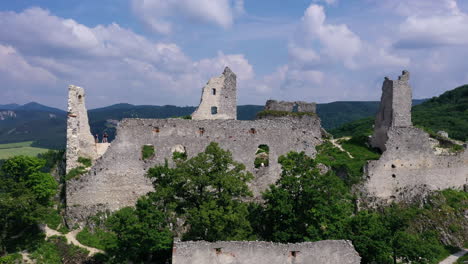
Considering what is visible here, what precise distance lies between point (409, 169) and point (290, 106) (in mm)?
13060

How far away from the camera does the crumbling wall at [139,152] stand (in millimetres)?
28453

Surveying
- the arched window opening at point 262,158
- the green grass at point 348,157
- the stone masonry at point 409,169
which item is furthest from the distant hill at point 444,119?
the arched window opening at point 262,158

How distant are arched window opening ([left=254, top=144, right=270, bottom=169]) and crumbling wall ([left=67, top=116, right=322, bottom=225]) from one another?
3.94ft

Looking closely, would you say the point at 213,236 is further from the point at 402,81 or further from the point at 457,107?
the point at 457,107

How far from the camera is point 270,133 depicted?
30.4 m

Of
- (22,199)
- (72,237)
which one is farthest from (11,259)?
(72,237)

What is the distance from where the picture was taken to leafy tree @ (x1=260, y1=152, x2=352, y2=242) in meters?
23.9

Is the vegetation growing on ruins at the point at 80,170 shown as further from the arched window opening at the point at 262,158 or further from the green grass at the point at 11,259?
the arched window opening at the point at 262,158

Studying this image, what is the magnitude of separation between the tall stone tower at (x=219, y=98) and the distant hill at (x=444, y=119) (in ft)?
116

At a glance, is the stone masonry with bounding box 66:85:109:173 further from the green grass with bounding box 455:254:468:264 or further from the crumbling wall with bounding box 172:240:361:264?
the green grass with bounding box 455:254:468:264

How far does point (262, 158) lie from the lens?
106 feet

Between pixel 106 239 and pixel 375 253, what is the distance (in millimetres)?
17286

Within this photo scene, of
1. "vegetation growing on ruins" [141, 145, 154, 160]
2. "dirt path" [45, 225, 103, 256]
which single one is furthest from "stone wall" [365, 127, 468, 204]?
"dirt path" [45, 225, 103, 256]

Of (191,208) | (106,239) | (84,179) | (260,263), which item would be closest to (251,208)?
(191,208)
